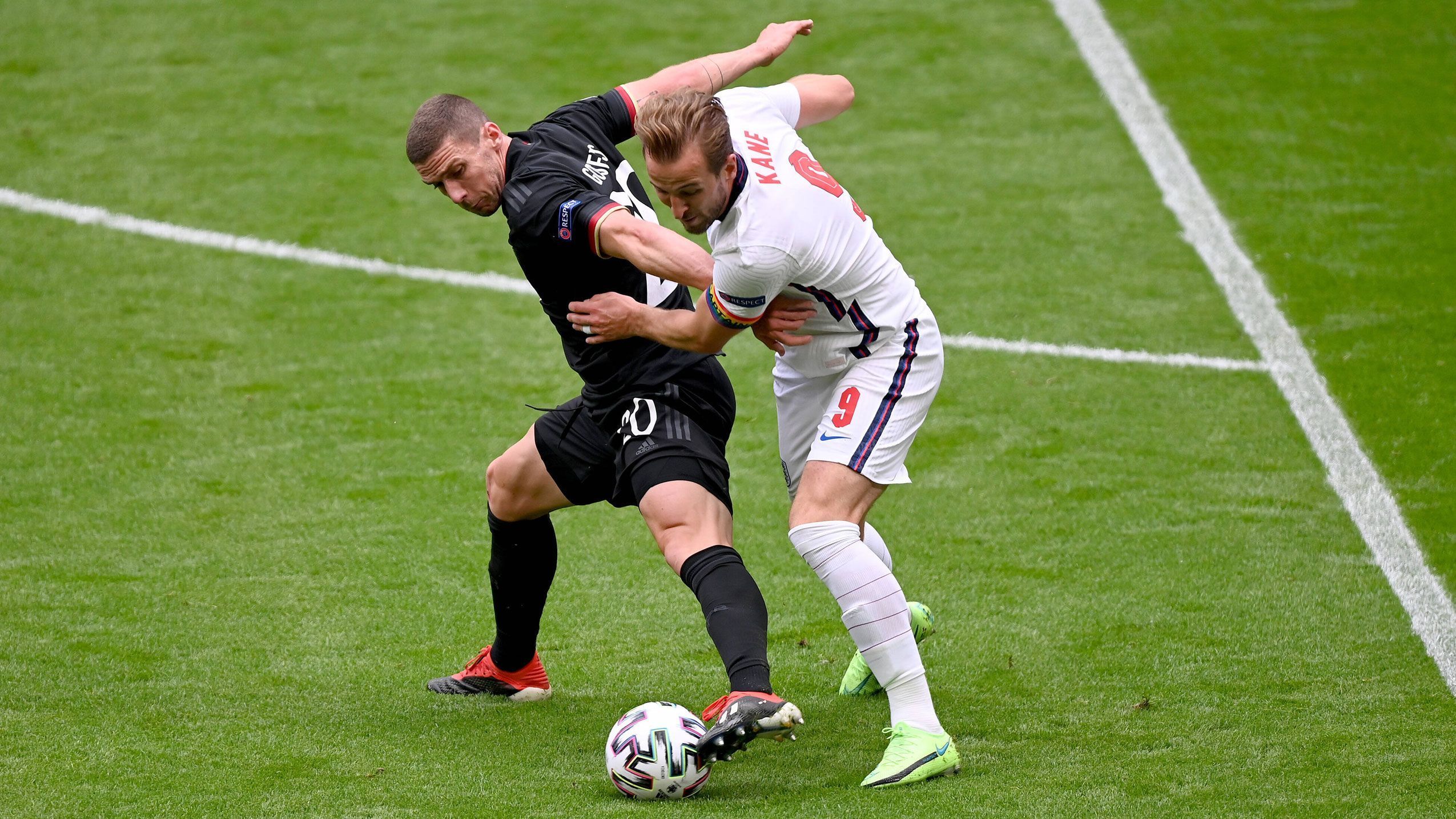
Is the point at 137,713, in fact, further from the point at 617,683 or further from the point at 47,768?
the point at 617,683

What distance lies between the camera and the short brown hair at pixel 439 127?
174 inches

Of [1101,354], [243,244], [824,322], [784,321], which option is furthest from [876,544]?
[243,244]

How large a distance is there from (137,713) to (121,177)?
22.5 ft

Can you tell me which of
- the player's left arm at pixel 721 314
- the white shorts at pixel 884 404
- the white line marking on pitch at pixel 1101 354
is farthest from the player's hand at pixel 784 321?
the white line marking on pitch at pixel 1101 354

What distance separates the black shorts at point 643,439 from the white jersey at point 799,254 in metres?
0.31

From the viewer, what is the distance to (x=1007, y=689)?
16.4 ft

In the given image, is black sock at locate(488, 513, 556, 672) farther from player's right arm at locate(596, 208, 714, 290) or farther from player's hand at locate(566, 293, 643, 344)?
player's right arm at locate(596, 208, 714, 290)

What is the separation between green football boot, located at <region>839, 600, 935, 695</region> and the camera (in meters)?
5.04

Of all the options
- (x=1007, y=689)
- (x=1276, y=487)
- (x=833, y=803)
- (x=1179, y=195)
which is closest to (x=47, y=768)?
(x=833, y=803)

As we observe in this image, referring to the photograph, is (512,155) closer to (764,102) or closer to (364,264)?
(764,102)

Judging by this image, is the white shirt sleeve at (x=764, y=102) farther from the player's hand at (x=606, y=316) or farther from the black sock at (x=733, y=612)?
the black sock at (x=733, y=612)

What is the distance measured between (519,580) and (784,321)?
1398 mm

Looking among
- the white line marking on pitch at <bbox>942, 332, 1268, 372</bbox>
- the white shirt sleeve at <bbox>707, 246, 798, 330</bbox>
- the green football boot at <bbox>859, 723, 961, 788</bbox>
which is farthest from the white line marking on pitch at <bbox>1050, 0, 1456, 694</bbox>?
the white shirt sleeve at <bbox>707, 246, 798, 330</bbox>

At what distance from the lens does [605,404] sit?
15.4 feet
